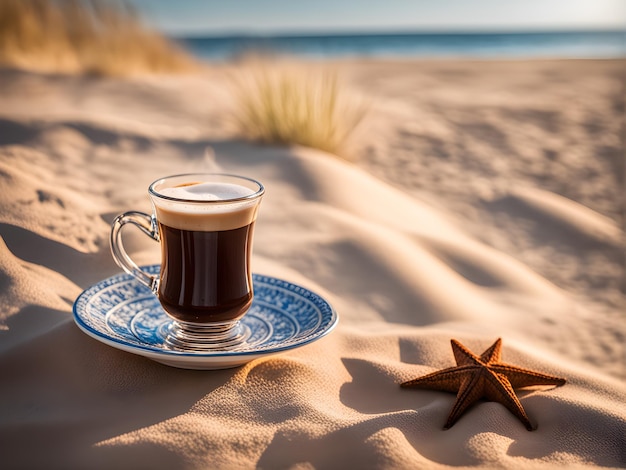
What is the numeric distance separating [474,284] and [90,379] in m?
2.01

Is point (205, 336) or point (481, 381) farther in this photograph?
point (205, 336)

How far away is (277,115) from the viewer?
497 cm

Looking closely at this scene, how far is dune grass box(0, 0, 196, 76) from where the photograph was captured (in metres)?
7.52

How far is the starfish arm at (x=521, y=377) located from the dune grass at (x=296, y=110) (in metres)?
3.23

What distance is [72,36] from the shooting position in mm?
7961

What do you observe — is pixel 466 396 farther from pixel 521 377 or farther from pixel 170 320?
Result: pixel 170 320

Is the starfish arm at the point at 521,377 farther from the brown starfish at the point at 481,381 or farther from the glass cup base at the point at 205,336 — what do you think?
the glass cup base at the point at 205,336

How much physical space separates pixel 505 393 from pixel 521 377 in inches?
4.9

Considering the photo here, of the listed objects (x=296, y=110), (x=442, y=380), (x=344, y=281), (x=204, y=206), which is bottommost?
(x=344, y=281)

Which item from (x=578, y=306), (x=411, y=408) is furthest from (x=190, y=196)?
(x=578, y=306)

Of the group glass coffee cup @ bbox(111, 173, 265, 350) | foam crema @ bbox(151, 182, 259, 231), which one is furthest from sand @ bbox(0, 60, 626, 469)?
foam crema @ bbox(151, 182, 259, 231)

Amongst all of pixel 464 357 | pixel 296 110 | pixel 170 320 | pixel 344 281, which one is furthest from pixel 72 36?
pixel 464 357

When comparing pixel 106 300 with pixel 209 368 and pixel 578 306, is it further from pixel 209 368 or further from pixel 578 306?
pixel 578 306

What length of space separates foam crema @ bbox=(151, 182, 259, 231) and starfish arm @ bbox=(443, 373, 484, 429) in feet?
2.72
